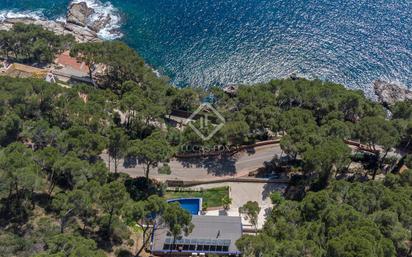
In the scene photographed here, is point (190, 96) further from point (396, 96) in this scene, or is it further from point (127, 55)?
point (396, 96)

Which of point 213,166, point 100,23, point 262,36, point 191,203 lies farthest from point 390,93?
point 100,23

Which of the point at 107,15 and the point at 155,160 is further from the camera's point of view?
the point at 107,15

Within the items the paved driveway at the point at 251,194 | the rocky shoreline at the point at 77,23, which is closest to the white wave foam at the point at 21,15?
the rocky shoreline at the point at 77,23

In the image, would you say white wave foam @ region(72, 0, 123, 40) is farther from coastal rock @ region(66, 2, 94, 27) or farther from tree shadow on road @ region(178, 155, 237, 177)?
tree shadow on road @ region(178, 155, 237, 177)

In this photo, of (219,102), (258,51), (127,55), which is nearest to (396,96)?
(258,51)

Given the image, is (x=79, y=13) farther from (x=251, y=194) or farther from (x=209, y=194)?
(x=251, y=194)

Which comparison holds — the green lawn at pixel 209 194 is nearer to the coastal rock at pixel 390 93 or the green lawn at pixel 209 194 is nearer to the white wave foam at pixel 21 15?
the coastal rock at pixel 390 93
